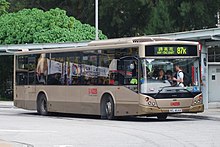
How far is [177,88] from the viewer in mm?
23859

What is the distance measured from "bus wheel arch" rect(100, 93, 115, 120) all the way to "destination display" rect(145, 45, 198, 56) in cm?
277

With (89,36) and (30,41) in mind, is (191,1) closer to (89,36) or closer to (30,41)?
(89,36)

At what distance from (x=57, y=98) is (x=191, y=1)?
92.3 ft

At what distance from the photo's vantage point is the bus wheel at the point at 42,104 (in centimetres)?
2981

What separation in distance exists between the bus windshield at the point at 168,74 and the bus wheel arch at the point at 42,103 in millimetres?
7654

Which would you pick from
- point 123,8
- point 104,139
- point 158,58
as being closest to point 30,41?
point 123,8

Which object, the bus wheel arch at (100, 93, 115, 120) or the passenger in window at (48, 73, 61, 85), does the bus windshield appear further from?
the passenger in window at (48, 73, 61, 85)

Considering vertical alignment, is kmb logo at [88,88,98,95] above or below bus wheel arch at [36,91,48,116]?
above

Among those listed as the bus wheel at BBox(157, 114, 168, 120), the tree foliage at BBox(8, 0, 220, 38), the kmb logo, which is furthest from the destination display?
the tree foliage at BBox(8, 0, 220, 38)

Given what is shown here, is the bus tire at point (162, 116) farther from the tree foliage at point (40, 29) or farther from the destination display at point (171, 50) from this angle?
the tree foliage at point (40, 29)

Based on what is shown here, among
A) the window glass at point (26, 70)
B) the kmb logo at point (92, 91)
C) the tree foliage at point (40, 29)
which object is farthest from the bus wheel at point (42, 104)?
the tree foliage at point (40, 29)

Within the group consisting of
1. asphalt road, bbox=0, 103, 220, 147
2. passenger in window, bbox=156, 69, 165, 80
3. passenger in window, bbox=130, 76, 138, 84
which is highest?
passenger in window, bbox=156, 69, 165, 80

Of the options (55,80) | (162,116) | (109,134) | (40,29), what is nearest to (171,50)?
(162,116)

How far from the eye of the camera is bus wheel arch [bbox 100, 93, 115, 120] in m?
25.1
